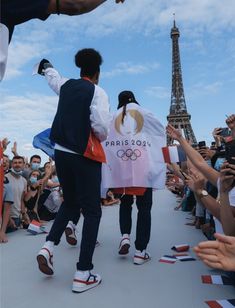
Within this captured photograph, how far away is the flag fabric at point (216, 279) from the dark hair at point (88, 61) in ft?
5.69

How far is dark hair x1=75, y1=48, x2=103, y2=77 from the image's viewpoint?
2510mm

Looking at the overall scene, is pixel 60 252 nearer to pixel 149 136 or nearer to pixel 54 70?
pixel 149 136

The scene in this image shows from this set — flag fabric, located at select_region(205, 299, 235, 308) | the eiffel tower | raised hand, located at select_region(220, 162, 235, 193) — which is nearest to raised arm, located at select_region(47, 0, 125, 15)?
raised hand, located at select_region(220, 162, 235, 193)

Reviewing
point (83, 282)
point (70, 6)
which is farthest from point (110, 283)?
point (70, 6)

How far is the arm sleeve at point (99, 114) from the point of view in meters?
2.27

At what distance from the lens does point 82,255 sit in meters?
2.16

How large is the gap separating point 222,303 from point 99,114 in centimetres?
141

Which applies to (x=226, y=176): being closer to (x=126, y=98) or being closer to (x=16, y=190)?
(x=126, y=98)

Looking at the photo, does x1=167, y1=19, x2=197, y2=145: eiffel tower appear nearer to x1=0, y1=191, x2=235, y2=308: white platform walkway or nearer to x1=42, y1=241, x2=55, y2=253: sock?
x1=0, y1=191, x2=235, y2=308: white platform walkway

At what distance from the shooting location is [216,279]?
2238mm

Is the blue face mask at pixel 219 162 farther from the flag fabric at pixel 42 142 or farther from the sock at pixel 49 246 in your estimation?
the flag fabric at pixel 42 142

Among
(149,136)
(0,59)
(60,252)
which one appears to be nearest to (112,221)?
(60,252)

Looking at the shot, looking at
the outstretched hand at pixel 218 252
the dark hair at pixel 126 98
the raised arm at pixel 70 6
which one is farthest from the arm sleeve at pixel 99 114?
the outstretched hand at pixel 218 252

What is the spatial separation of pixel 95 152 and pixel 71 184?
0.32 metres
